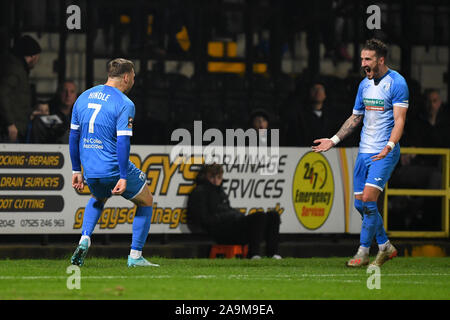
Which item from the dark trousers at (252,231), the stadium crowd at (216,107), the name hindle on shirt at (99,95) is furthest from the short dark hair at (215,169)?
the name hindle on shirt at (99,95)

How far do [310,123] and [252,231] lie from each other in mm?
2343

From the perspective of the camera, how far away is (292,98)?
1670 centimetres

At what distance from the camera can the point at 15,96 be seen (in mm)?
14914

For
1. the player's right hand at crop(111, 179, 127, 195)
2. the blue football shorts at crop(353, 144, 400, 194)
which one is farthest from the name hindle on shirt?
the blue football shorts at crop(353, 144, 400, 194)

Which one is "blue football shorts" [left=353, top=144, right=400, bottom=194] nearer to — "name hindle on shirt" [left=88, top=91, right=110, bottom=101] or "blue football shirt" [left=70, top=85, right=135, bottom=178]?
"blue football shirt" [left=70, top=85, right=135, bottom=178]

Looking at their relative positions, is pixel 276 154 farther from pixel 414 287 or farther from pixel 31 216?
pixel 414 287

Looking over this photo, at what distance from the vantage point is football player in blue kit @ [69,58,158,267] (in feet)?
34.4

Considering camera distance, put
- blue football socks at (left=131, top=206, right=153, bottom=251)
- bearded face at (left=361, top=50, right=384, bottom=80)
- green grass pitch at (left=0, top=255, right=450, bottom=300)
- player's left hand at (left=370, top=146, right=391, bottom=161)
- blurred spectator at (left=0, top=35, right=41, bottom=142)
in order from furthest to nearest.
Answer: blurred spectator at (left=0, top=35, right=41, bottom=142)
bearded face at (left=361, top=50, right=384, bottom=80)
blue football socks at (left=131, top=206, right=153, bottom=251)
player's left hand at (left=370, top=146, right=391, bottom=161)
green grass pitch at (left=0, top=255, right=450, bottom=300)

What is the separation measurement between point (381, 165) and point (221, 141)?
490cm

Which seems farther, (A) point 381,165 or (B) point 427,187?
(B) point 427,187

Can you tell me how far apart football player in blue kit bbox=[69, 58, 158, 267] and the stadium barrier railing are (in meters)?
5.63

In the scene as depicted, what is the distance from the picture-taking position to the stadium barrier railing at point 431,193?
51.2 feet

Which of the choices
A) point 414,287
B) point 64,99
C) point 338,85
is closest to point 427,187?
point 338,85

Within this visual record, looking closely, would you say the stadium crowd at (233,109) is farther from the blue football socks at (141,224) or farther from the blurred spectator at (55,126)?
the blue football socks at (141,224)
